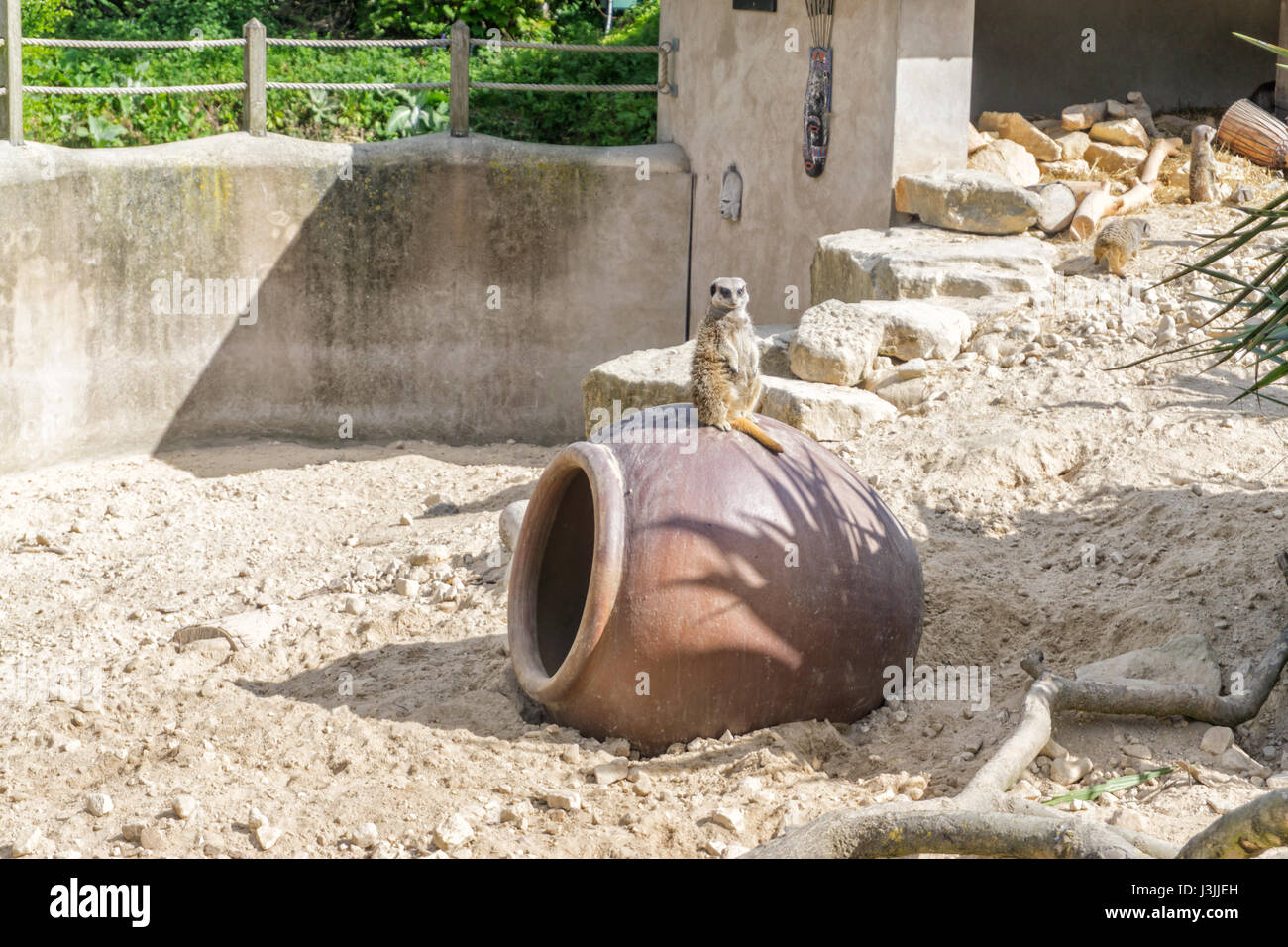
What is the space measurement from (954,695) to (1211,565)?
111cm

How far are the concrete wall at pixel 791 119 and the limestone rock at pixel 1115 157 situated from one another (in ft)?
4.24

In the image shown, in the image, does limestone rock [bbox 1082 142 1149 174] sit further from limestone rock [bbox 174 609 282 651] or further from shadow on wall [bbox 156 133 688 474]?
limestone rock [bbox 174 609 282 651]

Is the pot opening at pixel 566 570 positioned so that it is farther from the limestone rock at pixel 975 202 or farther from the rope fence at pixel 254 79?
the rope fence at pixel 254 79

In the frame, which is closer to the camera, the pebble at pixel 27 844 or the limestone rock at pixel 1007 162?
the pebble at pixel 27 844

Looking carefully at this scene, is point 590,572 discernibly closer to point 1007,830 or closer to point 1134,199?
point 1007,830

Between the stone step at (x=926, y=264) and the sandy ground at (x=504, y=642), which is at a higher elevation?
the stone step at (x=926, y=264)

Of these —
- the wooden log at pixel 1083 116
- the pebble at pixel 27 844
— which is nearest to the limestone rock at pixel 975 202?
the wooden log at pixel 1083 116

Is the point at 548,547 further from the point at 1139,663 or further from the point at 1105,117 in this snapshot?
the point at 1105,117

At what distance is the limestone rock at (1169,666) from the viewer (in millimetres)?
4156

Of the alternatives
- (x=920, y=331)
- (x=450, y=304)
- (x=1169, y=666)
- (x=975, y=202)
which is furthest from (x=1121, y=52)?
(x=1169, y=666)

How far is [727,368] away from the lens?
169 inches

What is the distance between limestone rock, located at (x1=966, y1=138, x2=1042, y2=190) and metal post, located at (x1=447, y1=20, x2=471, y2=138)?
3727 mm

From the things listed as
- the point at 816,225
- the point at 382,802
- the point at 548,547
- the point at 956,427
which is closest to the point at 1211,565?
the point at 956,427

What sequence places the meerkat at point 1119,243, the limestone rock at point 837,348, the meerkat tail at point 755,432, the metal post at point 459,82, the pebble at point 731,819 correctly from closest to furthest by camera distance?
1. the pebble at point 731,819
2. the meerkat tail at point 755,432
3. the limestone rock at point 837,348
4. the meerkat at point 1119,243
5. the metal post at point 459,82
